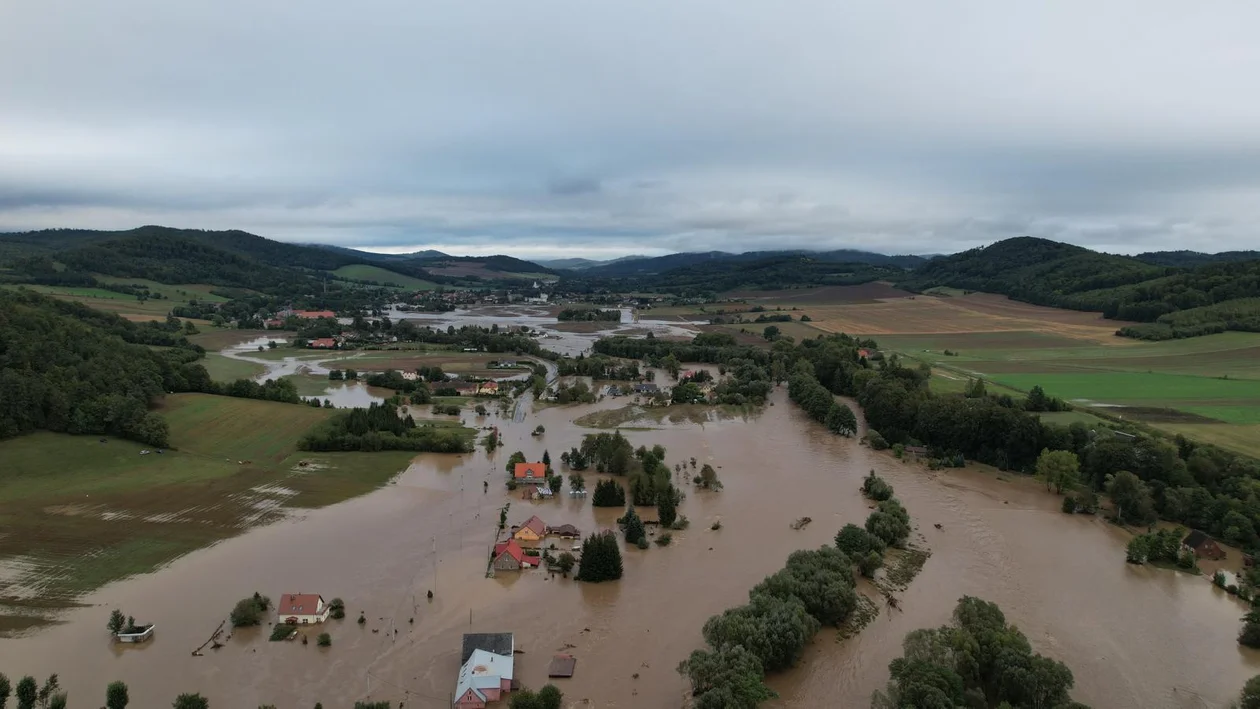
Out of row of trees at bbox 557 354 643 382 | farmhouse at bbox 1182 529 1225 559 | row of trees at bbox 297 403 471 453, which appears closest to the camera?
farmhouse at bbox 1182 529 1225 559

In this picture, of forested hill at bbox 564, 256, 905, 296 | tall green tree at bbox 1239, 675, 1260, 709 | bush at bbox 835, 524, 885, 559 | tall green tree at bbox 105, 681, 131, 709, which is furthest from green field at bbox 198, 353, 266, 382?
forested hill at bbox 564, 256, 905, 296

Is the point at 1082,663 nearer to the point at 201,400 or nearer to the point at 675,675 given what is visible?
the point at 675,675

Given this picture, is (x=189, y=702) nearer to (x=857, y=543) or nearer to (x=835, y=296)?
(x=857, y=543)

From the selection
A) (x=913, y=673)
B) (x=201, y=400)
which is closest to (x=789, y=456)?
(x=913, y=673)

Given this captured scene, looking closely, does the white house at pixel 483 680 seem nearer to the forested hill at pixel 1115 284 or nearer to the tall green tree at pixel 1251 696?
the tall green tree at pixel 1251 696

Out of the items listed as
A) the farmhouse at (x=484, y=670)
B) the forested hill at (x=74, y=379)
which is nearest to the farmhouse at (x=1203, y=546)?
the farmhouse at (x=484, y=670)

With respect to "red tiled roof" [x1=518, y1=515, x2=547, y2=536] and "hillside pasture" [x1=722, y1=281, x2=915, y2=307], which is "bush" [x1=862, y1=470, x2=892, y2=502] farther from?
"hillside pasture" [x1=722, y1=281, x2=915, y2=307]

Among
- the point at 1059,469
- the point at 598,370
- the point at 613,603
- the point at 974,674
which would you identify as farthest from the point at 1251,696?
the point at 598,370
